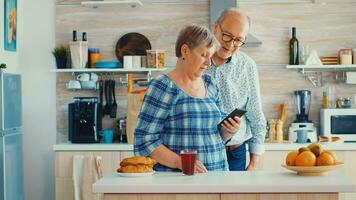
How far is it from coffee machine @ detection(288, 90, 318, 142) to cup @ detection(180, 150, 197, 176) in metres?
2.96

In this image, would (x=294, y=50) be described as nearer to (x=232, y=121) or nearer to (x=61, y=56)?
(x=61, y=56)

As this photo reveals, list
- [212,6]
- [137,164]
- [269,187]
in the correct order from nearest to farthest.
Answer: [269,187] → [137,164] → [212,6]

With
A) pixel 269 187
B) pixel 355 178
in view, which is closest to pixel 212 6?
pixel 355 178

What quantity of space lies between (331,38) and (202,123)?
10.8ft

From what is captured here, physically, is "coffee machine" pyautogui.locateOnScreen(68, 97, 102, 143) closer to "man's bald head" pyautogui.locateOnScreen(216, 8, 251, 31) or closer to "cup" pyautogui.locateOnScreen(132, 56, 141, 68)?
"cup" pyautogui.locateOnScreen(132, 56, 141, 68)

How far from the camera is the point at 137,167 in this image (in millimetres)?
2828

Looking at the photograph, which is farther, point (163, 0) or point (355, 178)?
point (163, 0)

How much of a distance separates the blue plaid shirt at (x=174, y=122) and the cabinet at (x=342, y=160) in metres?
2.46

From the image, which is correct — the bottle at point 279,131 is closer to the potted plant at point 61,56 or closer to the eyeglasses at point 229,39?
the potted plant at point 61,56

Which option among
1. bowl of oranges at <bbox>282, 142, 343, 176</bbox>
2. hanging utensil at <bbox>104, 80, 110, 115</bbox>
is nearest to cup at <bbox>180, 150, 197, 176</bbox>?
bowl of oranges at <bbox>282, 142, 343, 176</bbox>

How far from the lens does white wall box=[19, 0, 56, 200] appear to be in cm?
601

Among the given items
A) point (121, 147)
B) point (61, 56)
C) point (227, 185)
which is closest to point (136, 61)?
point (61, 56)

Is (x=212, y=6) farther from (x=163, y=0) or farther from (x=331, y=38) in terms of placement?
(x=331, y=38)

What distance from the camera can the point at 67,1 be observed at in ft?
19.9
